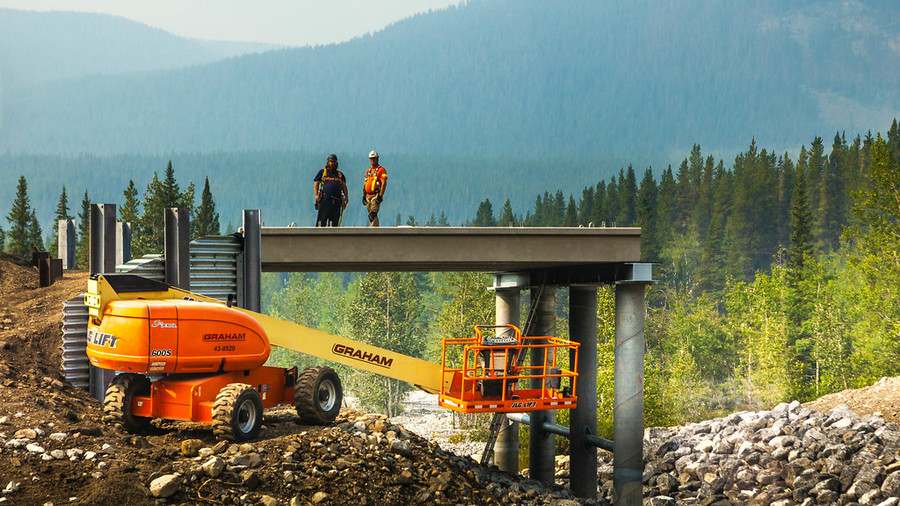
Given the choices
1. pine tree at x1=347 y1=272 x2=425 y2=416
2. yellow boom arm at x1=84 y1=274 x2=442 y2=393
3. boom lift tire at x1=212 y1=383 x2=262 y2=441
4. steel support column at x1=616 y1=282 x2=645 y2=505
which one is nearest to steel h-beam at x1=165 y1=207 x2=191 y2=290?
yellow boom arm at x1=84 y1=274 x2=442 y2=393

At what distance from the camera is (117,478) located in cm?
1329

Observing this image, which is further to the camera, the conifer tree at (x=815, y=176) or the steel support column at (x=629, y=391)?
the conifer tree at (x=815, y=176)

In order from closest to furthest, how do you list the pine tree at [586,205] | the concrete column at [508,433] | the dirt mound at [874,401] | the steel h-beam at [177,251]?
the steel h-beam at [177,251]
the concrete column at [508,433]
the dirt mound at [874,401]
the pine tree at [586,205]

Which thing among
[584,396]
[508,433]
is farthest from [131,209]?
[584,396]

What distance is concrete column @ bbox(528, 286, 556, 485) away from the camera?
29266 millimetres

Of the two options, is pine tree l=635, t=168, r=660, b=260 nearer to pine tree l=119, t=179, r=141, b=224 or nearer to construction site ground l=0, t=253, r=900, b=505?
pine tree l=119, t=179, r=141, b=224

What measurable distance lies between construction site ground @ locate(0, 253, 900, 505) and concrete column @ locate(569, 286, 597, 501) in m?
7.32

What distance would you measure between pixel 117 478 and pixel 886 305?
63243 millimetres

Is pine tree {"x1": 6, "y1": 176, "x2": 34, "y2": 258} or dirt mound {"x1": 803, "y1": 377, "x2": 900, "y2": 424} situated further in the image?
pine tree {"x1": 6, "y1": 176, "x2": 34, "y2": 258}

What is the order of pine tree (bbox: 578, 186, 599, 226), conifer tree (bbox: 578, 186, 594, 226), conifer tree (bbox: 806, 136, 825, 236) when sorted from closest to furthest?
conifer tree (bbox: 806, 136, 825, 236) < pine tree (bbox: 578, 186, 599, 226) < conifer tree (bbox: 578, 186, 594, 226)

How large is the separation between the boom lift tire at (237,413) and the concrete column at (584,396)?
13.8 metres

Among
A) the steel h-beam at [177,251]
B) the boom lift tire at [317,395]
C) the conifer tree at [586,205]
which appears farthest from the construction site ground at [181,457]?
the conifer tree at [586,205]

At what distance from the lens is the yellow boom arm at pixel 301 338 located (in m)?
15.0

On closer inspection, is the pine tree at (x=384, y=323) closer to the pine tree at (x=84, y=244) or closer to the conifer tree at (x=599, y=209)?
the pine tree at (x=84, y=244)
